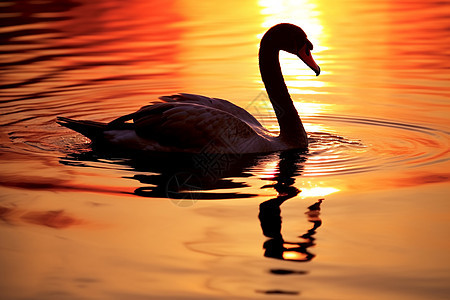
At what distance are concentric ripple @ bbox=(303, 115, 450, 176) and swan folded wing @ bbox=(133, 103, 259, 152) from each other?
0.69 m

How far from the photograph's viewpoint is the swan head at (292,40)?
8.08m

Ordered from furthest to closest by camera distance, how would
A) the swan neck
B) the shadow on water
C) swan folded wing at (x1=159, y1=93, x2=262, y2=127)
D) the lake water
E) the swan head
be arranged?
the swan neck
the swan head
swan folded wing at (x1=159, y1=93, x2=262, y2=127)
the shadow on water
the lake water

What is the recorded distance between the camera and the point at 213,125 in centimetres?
759

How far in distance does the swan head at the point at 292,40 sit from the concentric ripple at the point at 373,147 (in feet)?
2.72

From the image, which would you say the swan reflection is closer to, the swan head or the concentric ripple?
the concentric ripple

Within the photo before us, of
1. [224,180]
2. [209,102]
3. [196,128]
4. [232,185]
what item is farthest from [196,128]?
[232,185]

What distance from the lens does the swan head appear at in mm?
8078

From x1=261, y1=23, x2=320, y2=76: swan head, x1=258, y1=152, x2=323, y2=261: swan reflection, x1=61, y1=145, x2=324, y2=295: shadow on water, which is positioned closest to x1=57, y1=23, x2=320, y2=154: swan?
x1=261, y1=23, x2=320, y2=76: swan head

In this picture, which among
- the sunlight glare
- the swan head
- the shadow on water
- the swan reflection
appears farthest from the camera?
the sunlight glare

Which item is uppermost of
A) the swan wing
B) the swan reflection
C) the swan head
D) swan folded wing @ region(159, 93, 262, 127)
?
the swan head

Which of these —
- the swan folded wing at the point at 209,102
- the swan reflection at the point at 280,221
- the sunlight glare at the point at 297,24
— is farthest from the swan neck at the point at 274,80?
the sunlight glare at the point at 297,24

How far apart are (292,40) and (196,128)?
1309 millimetres

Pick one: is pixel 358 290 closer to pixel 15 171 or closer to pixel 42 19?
pixel 15 171

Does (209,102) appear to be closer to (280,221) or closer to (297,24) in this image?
(280,221)
